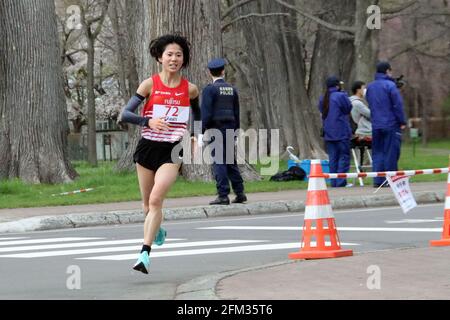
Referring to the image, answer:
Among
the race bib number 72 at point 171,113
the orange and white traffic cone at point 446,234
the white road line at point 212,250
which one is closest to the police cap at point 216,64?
the white road line at point 212,250

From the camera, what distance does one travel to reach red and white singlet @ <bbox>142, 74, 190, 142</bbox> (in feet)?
35.5

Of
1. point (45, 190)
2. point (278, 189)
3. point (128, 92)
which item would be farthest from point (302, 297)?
point (128, 92)

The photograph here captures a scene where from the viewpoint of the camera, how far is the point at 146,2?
2305 cm

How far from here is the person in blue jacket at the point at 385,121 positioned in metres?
21.7

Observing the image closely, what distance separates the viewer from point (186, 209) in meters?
18.1

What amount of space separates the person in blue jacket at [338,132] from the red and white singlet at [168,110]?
11.9 m

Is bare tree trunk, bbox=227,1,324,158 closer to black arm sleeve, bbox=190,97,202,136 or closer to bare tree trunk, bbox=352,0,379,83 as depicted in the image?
bare tree trunk, bbox=352,0,379,83

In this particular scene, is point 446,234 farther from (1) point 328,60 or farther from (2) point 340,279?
(1) point 328,60

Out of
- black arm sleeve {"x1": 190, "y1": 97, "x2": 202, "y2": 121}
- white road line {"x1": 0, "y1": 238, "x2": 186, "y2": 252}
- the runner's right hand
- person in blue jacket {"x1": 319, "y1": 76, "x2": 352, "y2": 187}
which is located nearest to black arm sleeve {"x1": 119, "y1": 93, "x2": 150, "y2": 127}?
the runner's right hand

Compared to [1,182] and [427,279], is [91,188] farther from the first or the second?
[427,279]

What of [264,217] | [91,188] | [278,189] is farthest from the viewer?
[91,188]

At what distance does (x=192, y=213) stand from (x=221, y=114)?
1525 millimetres
